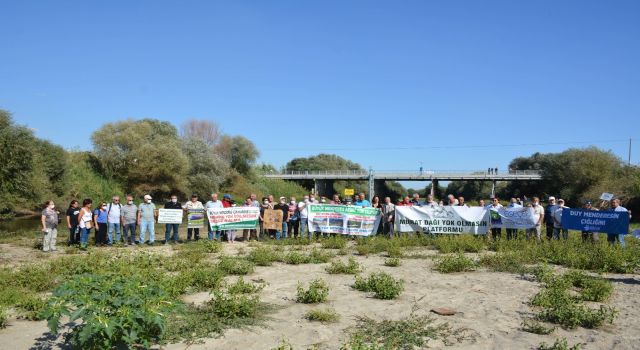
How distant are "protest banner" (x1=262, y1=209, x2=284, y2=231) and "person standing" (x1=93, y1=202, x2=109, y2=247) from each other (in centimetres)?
525

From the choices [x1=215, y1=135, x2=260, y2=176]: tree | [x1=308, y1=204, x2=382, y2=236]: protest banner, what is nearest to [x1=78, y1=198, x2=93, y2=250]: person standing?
[x1=308, y1=204, x2=382, y2=236]: protest banner

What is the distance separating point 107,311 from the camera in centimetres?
496

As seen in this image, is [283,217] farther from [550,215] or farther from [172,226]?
[550,215]

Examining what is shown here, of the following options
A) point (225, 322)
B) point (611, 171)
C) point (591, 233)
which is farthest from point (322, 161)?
point (225, 322)

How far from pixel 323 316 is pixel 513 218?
38.2 ft

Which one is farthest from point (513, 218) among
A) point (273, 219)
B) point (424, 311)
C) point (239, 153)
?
point (239, 153)

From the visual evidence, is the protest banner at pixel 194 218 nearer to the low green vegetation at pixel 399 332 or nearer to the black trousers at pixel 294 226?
the black trousers at pixel 294 226

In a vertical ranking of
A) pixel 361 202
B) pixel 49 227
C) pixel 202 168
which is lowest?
pixel 49 227

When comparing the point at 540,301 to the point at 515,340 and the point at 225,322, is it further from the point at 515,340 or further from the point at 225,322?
the point at 225,322

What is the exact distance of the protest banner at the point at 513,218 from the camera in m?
16.3

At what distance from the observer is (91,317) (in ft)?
15.3

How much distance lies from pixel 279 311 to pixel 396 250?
6.15 m

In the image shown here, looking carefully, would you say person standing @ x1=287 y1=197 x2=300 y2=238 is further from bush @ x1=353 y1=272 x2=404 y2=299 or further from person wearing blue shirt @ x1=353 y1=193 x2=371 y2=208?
bush @ x1=353 y1=272 x2=404 y2=299

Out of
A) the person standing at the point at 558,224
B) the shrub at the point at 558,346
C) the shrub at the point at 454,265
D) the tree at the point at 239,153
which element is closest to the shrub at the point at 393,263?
the shrub at the point at 454,265
